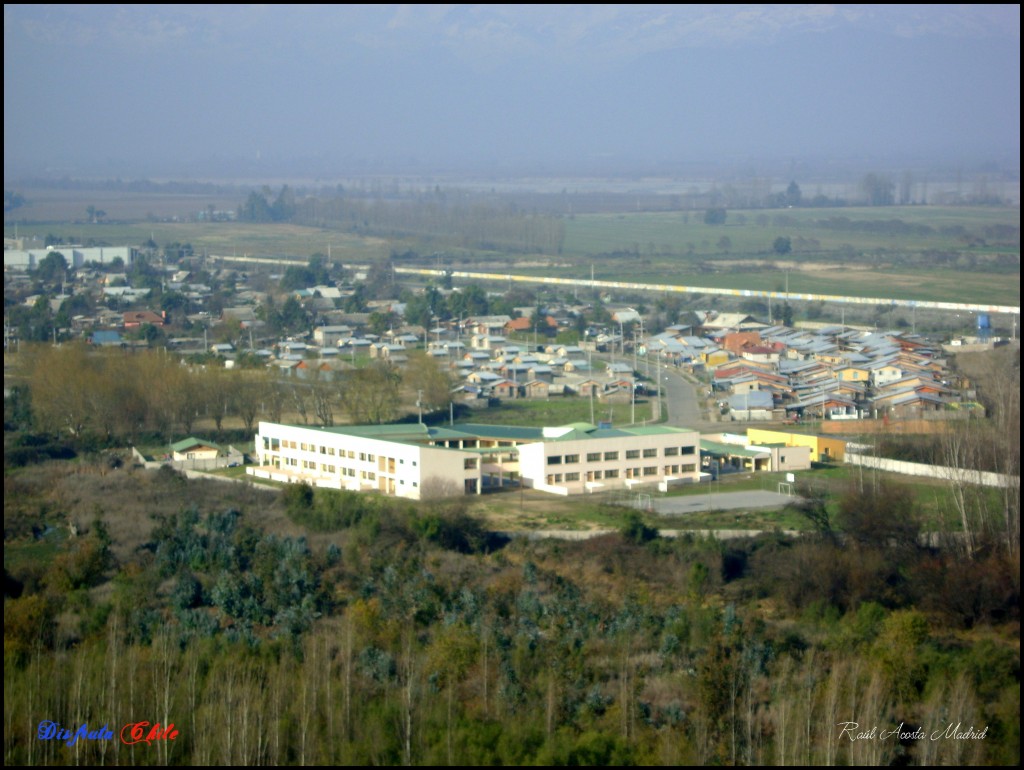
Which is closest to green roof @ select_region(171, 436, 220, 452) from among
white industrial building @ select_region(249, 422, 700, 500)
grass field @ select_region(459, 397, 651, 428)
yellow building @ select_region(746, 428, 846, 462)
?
white industrial building @ select_region(249, 422, 700, 500)

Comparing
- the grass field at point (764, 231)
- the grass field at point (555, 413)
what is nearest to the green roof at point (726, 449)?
the grass field at point (555, 413)

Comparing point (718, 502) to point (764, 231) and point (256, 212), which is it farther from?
point (256, 212)

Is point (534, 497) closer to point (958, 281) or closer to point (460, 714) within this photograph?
point (460, 714)

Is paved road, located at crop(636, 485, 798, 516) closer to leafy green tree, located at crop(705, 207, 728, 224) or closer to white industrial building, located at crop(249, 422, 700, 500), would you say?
white industrial building, located at crop(249, 422, 700, 500)

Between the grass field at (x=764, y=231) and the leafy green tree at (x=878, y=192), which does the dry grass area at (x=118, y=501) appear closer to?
the grass field at (x=764, y=231)

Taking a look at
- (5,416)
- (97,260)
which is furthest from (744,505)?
(97,260)

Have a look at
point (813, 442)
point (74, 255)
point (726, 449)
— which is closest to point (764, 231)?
point (74, 255)
